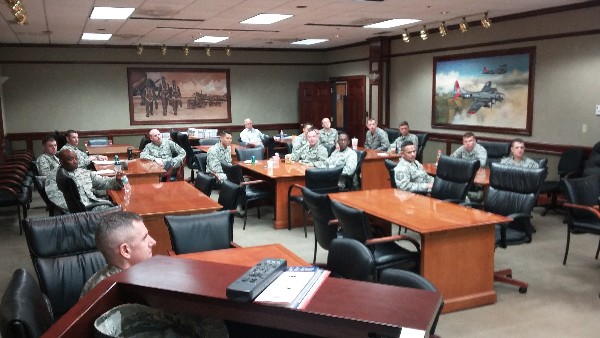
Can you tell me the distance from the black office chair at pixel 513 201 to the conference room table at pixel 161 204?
104 inches

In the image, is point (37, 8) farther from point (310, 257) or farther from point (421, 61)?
point (421, 61)

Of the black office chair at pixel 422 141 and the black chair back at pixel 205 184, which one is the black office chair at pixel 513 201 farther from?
the black office chair at pixel 422 141

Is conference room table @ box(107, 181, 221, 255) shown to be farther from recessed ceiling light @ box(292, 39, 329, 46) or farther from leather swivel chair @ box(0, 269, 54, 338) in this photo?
recessed ceiling light @ box(292, 39, 329, 46)

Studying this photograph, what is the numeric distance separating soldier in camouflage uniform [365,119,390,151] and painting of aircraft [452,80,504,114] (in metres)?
1.53

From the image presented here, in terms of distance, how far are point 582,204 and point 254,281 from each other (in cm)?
499

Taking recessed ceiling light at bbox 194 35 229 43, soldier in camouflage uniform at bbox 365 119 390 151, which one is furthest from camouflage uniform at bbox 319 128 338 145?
recessed ceiling light at bbox 194 35 229 43

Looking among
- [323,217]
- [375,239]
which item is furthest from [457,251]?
[323,217]

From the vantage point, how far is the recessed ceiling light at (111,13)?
23.7 ft

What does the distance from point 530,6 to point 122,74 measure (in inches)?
366

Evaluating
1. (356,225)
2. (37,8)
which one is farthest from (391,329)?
(37,8)

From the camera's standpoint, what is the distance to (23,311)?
211 centimetres

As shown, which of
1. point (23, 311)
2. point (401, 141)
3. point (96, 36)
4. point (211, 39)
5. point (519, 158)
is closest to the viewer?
point (23, 311)

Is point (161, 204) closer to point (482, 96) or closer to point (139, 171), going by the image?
point (139, 171)

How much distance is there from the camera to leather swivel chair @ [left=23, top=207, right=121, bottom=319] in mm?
3396
